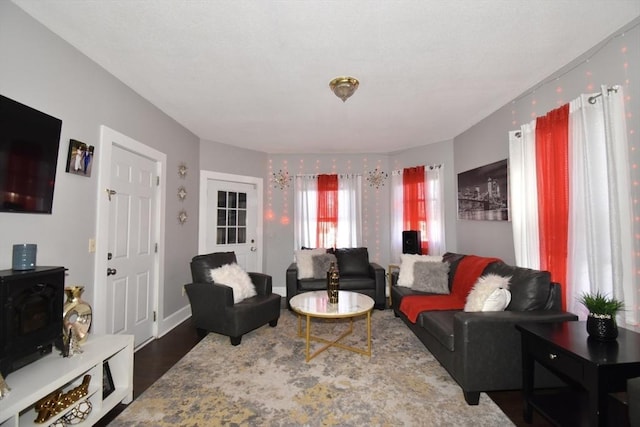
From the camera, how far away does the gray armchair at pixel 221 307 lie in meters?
3.10

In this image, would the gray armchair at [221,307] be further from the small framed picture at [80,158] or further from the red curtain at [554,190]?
the red curtain at [554,190]

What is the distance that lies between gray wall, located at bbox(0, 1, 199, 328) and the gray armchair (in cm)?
108

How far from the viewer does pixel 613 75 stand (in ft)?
6.90

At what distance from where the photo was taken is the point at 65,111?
A: 218cm

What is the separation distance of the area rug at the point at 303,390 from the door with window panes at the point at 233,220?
1911mm

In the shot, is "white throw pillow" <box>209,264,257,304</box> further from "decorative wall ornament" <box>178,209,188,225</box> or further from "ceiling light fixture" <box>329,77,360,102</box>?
"ceiling light fixture" <box>329,77,360,102</box>

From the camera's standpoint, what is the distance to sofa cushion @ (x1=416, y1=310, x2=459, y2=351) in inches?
91.9

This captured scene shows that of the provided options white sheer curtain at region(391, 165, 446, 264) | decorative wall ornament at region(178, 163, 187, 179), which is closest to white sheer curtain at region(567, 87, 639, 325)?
white sheer curtain at region(391, 165, 446, 264)

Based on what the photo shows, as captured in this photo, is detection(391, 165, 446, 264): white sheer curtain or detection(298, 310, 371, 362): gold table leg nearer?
detection(298, 310, 371, 362): gold table leg

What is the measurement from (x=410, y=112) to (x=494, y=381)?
2.83 m

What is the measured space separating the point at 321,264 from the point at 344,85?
108 inches

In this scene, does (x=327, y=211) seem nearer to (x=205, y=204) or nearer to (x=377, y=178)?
(x=377, y=178)

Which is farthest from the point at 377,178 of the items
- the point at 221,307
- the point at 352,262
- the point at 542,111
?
the point at 221,307

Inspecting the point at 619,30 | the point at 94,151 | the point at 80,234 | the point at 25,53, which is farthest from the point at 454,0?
→ the point at 80,234
